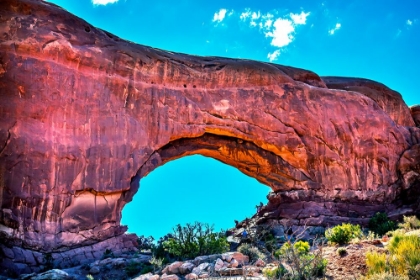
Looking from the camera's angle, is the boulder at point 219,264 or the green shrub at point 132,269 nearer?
the boulder at point 219,264

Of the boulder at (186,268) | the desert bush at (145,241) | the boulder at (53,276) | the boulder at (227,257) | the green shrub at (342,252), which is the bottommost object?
the green shrub at (342,252)

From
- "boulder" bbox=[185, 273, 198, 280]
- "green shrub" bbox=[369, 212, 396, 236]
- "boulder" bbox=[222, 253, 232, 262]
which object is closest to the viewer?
"boulder" bbox=[185, 273, 198, 280]

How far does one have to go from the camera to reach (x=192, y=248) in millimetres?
13211

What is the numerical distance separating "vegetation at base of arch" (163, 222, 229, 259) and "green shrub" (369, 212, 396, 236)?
7.30m

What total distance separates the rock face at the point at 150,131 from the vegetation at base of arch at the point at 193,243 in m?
2.16

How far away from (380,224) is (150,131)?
Answer: 10158 millimetres

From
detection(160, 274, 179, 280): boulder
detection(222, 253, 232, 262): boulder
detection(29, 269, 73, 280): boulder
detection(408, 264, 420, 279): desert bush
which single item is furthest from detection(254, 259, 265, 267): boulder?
detection(29, 269, 73, 280): boulder

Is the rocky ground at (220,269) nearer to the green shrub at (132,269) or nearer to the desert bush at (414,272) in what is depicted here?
the green shrub at (132,269)

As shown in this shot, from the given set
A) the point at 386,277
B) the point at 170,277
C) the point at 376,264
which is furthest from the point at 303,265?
the point at 170,277

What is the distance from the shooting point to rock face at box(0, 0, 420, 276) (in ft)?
43.7

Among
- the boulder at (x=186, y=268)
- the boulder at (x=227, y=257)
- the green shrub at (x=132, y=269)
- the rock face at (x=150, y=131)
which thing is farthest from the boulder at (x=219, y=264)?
the rock face at (x=150, y=131)

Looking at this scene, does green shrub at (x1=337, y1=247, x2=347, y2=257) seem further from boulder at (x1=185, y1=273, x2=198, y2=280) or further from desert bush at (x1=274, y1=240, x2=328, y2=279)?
boulder at (x1=185, y1=273, x2=198, y2=280)

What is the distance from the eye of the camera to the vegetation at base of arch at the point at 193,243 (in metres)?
13.1

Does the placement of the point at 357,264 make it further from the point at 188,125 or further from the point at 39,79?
the point at 39,79
